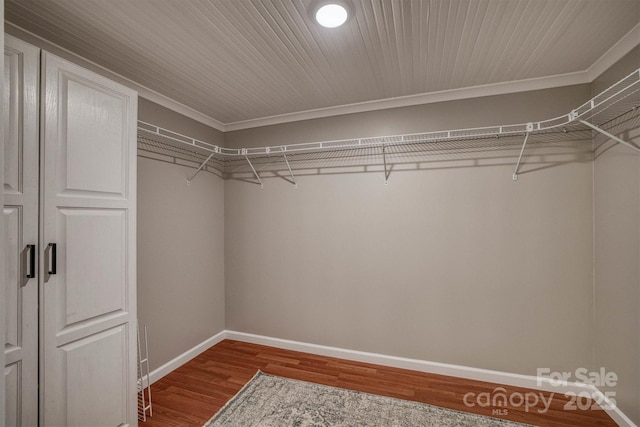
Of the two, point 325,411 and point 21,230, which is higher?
point 21,230

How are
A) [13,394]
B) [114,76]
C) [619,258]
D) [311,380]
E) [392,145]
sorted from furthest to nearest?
[392,145]
[311,380]
[114,76]
[619,258]
[13,394]

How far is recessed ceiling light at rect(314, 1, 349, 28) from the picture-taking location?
148cm

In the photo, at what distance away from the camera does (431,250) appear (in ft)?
8.49

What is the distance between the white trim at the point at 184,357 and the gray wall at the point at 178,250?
1.5 inches

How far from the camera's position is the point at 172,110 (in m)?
2.70

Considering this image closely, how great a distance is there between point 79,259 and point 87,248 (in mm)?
65

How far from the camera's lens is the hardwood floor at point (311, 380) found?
2.02 metres

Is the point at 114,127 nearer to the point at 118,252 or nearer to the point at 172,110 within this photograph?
the point at 118,252

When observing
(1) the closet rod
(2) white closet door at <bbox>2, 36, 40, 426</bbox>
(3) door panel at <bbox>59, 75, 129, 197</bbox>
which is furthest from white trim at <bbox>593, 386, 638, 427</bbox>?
(3) door panel at <bbox>59, 75, 129, 197</bbox>

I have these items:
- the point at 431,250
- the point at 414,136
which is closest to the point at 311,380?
the point at 431,250

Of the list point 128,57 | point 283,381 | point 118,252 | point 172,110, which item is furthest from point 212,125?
point 283,381

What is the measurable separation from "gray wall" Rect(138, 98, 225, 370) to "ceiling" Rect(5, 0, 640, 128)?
2.24 ft

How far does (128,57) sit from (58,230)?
4.13 feet

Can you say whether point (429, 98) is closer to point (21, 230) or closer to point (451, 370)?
point (451, 370)
